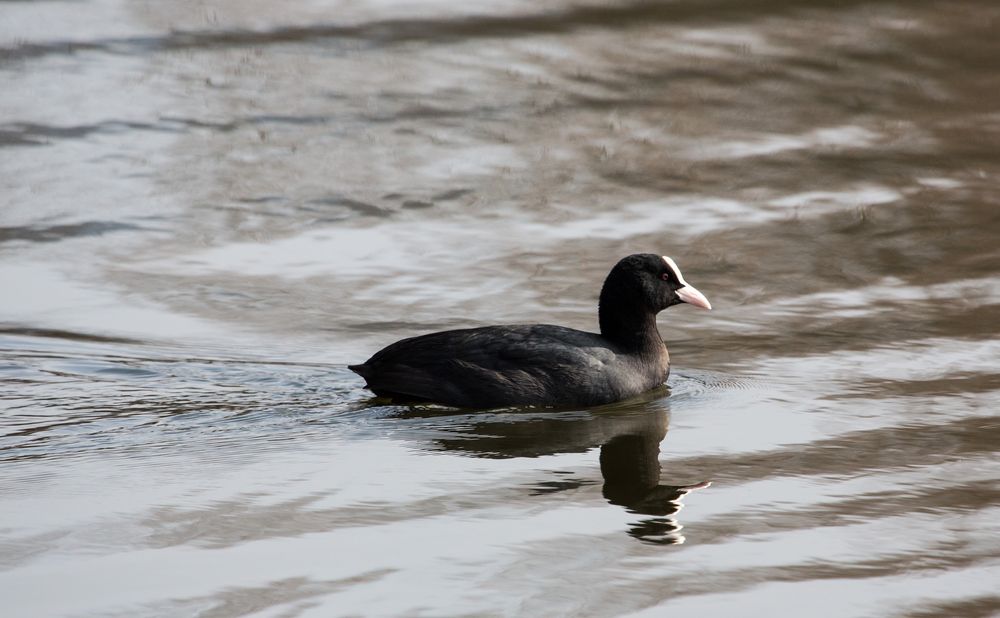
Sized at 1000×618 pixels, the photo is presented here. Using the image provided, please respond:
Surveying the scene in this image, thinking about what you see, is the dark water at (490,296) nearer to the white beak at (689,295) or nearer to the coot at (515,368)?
the coot at (515,368)

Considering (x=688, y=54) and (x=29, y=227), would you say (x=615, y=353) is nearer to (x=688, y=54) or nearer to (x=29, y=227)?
(x=29, y=227)

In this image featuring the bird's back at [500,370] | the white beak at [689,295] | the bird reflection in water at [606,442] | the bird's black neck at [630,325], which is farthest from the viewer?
the white beak at [689,295]

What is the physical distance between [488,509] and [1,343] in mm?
3137

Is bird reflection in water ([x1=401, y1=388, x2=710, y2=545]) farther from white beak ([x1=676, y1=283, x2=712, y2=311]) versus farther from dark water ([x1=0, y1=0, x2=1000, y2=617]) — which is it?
white beak ([x1=676, y1=283, x2=712, y2=311])

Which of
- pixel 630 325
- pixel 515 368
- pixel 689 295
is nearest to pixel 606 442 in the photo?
pixel 515 368

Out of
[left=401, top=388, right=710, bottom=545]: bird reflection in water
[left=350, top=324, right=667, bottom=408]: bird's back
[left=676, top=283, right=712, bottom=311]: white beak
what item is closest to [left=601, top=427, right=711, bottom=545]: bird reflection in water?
[left=401, top=388, right=710, bottom=545]: bird reflection in water

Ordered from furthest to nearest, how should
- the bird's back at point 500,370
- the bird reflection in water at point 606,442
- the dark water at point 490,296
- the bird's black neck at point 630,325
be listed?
1. the bird's black neck at point 630,325
2. the bird's back at point 500,370
3. the bird reflection in water at point 606,442
4. the dark water at point 490,296

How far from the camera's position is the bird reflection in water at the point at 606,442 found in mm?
5695

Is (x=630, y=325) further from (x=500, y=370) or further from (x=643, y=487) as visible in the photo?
(x=643, y=487)

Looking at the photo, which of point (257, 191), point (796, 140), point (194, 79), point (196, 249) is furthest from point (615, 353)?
point (194, 79)

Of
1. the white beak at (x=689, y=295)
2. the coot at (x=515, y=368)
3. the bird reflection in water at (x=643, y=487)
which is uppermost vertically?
the white beak at (x=689, y=295)

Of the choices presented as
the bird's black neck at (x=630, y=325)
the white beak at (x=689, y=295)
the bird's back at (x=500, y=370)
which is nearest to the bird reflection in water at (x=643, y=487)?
the bird's back at (x=500, y=370)

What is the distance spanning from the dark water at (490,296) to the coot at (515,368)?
10cm

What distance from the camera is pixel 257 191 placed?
1055 centimetres
